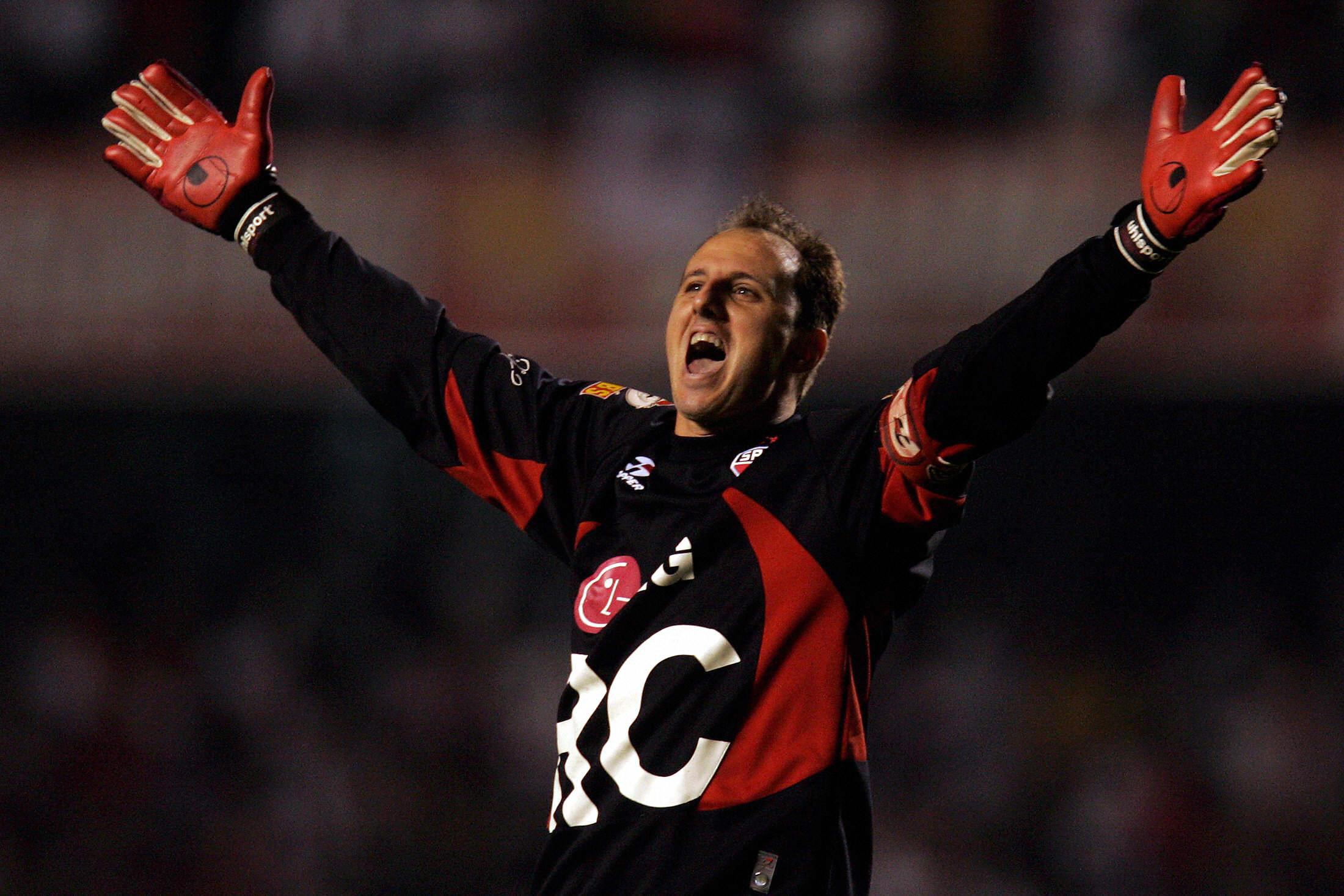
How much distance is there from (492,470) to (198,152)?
0.86 meters

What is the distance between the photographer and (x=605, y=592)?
2432 mm

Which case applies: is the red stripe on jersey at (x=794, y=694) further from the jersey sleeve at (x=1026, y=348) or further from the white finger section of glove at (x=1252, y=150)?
the white finger section of glove at (x=1252, y=150)

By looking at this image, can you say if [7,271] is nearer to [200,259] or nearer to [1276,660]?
[200,259]

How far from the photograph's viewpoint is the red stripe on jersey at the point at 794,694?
223 centimetres

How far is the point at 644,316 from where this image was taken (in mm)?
7055

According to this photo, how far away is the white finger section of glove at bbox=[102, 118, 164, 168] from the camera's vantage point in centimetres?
291

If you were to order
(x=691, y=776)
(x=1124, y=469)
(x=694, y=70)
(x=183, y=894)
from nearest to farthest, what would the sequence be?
(x=691, y=776) < (x=183, y=894) < (x=694, y=70) < (x=1124, y=469)

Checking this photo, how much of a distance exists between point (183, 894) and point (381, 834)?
2.98 feet

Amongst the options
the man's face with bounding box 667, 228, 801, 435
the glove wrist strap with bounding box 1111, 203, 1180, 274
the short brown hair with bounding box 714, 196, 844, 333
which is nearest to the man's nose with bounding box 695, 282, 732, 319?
the man's face with bounding box 667, 228, 801, 435

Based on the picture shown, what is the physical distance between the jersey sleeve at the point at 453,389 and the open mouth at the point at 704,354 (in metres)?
0.17

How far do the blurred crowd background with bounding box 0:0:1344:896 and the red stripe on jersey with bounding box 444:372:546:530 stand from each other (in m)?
4.30

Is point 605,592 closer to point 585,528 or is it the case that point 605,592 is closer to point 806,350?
point 585,528

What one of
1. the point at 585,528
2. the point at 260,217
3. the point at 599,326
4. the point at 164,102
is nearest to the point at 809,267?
the point at 585,528

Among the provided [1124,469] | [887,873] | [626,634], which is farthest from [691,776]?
[1124,469]
